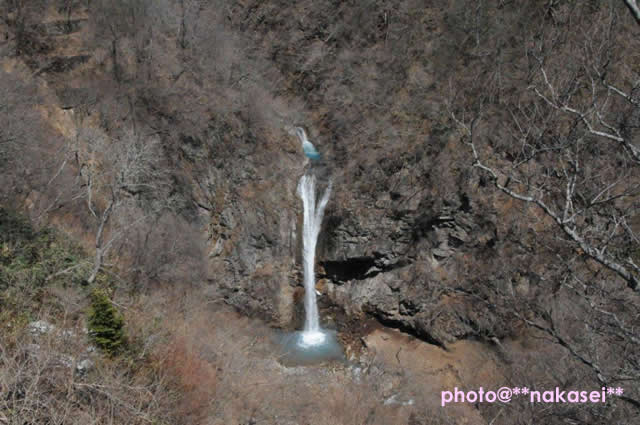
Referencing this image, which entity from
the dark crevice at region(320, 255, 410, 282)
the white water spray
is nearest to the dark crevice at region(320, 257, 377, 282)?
the dark crevice at region(320, 255, 410, 282)

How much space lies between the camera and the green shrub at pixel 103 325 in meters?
7.03

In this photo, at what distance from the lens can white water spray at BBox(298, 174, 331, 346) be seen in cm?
1675

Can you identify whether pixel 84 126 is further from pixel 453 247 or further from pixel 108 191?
pixel 453 247

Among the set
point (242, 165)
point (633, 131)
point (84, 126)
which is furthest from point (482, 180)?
point (84, 126)

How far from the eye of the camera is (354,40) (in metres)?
20.8

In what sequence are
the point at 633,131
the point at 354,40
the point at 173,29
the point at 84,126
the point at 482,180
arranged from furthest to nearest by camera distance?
the point at 354,40 → the point at 173,29 → the point at 84,126 → the point at 482,180 → the point at 633,131

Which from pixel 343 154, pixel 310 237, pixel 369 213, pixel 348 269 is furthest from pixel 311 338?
pixel 343 154

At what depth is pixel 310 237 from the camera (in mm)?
17188

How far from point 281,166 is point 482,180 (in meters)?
8.64

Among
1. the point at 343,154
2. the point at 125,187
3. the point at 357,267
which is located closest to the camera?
the point at 125,187

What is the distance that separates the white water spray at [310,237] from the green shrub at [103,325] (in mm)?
10269

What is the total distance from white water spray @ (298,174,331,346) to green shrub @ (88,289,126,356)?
10.3 metres

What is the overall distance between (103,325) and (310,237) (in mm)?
10753

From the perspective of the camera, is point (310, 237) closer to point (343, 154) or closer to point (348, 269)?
point (348, 269)
